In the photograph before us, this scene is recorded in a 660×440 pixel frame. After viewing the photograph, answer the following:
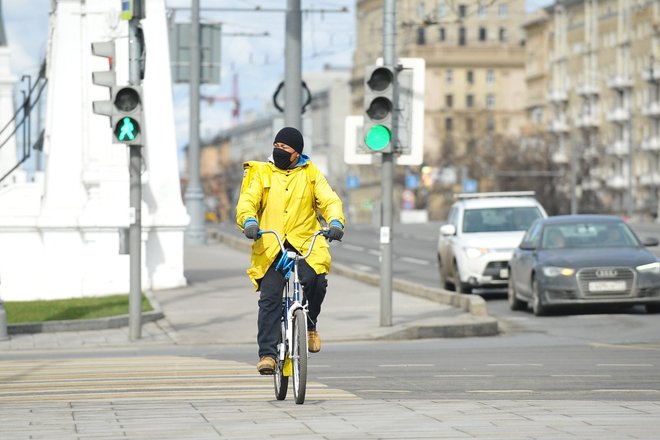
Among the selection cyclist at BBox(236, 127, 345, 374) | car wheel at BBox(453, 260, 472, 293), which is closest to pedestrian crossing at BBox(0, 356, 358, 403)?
cyclist at BBox(236, 127, 345, 374)

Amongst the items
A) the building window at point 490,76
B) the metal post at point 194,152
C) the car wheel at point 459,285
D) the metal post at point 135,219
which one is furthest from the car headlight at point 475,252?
the building window at point 490,76

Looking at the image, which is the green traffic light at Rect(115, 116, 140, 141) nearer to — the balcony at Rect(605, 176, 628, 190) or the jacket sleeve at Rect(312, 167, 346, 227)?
the jacket sleeve at Rect(312, 167, 346, 227)

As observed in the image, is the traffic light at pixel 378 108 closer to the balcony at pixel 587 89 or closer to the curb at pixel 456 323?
the curb at pixel 456 323

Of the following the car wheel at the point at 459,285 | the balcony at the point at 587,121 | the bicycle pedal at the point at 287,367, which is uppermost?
the balcony at the point at 587,121

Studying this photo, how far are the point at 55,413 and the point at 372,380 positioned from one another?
378 cm

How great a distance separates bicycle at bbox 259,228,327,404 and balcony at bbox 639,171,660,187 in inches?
4922

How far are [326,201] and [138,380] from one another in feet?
10.4

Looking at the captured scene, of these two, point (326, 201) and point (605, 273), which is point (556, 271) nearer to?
point (605, 273)

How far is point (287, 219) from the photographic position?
37.1 ft

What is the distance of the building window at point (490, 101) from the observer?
598 feet

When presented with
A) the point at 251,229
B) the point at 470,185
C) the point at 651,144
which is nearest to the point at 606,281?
the point at 251,229

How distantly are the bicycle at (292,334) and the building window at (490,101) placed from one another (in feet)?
563

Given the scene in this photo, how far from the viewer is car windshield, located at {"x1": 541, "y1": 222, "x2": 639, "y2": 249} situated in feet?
81.9

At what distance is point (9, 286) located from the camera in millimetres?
27922
